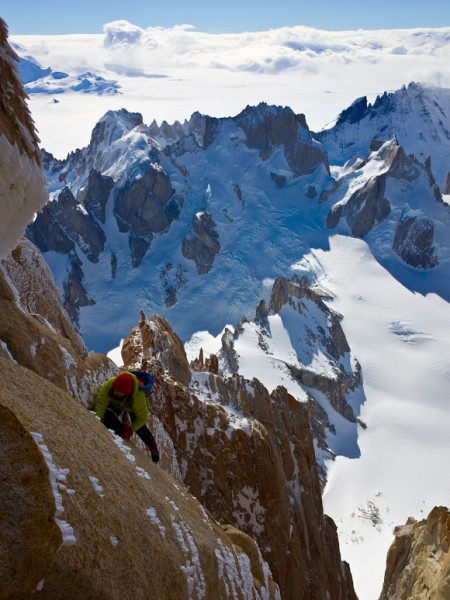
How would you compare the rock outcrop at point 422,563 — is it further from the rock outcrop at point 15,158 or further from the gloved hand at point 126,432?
the rock outcrop at point 15,158

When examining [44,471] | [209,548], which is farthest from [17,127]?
[209,548]

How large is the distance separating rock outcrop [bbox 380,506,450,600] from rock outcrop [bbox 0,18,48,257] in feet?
68.0

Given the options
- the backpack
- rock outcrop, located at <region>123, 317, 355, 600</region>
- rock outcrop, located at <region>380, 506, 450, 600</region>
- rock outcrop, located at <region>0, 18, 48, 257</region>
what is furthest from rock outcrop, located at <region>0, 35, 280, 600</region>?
rock outcrop, located at <region>123, 317, 355, 600</region>

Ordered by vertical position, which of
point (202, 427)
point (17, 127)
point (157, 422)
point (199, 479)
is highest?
point (17, 127)

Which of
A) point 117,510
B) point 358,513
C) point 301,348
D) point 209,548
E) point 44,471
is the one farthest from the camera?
point 301,348

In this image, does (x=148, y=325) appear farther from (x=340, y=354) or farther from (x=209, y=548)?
(x=340, y=354)

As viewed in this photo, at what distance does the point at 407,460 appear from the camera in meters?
111

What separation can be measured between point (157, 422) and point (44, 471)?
1799 centimetres

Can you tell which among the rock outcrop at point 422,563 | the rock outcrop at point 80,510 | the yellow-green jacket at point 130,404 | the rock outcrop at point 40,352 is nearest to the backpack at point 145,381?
the yellow-green jacket at point 130,404

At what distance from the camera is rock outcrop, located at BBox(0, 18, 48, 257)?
1215cm

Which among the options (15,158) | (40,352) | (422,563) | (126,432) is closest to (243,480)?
(422,563)

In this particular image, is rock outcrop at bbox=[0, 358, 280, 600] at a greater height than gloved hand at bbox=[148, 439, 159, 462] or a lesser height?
greater

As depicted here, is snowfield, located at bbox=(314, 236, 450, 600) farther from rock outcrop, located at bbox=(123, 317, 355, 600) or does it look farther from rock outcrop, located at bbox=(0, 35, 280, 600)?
rock outcrop, located at bbox=(0, 35, 280, 600)

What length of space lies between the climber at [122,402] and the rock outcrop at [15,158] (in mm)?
5256
